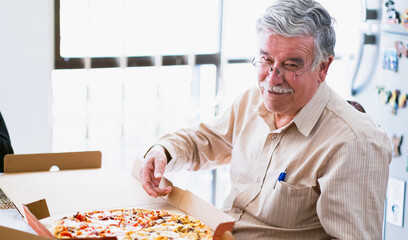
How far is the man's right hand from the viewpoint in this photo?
1602mm

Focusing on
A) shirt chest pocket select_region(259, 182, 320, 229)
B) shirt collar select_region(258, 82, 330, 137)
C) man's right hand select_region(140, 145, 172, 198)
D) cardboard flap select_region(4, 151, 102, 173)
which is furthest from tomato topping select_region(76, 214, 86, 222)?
shirt collar select_region(258, 82, 330, 137)

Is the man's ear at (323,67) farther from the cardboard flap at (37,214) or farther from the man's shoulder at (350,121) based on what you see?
the cardboard flap at (37,214)

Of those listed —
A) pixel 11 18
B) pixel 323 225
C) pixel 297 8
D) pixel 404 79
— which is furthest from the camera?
pixel 404 79

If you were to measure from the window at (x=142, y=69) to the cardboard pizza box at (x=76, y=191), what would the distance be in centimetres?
113

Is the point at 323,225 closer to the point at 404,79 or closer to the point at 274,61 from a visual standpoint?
the point at 274,61

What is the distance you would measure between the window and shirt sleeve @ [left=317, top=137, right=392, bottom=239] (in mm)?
1675

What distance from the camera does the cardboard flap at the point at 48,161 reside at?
1749 millimetres

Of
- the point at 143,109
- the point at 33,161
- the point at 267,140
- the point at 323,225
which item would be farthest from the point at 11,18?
the point at 323,225

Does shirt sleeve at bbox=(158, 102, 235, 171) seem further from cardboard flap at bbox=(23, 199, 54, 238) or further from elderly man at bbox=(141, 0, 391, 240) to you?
cardboard flap at bbox=(23, 199, 54, 238)

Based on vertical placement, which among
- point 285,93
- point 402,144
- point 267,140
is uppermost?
point 285,93

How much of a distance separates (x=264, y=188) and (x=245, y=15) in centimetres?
171

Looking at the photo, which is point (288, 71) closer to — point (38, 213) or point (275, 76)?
point (275, 76)

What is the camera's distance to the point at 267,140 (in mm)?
1746

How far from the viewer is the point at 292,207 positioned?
62.1 inches
